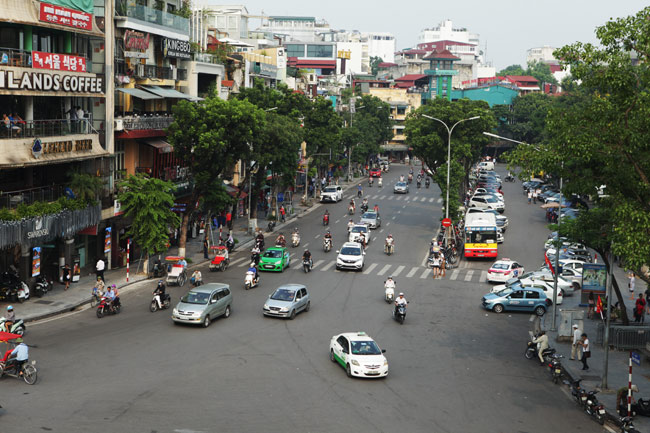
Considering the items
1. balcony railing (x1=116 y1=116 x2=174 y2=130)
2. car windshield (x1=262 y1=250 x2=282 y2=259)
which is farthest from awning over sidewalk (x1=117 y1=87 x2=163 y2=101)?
car windshield (x1=262 y1=250 x2=282 y2=259)

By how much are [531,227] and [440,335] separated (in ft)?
127

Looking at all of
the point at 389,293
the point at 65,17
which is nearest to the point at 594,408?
the point at 389,293

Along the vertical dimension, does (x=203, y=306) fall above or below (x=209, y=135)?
below

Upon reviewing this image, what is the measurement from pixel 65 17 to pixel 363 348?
Answer: 76.2 ft

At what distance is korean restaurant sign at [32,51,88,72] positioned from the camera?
36.6 m

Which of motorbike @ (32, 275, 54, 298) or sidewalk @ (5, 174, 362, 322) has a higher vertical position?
motorbike @ (32, 275, 54, 298)

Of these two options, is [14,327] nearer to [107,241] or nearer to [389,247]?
[107,241]

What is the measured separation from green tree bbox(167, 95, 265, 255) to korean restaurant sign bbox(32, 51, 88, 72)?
25.2ft

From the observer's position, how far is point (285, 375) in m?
27.1

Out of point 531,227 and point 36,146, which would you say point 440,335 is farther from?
point 531,227

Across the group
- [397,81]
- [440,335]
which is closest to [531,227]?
[440,335]

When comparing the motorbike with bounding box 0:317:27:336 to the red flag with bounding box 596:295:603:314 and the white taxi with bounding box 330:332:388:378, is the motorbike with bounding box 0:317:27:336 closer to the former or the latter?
the white taxi with bounding box 330:332:388:378

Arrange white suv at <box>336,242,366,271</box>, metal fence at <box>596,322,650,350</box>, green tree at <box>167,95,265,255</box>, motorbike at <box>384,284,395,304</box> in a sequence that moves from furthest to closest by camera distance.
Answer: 1. white suv at <box>336,242,366,271</box>
2. green tree at <box>167,95,265,255</box>
3. motorbike at <box>384,284,395,304</box>
4. metal fence at <box>596,322,650,350</box>

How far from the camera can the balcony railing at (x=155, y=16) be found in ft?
154
